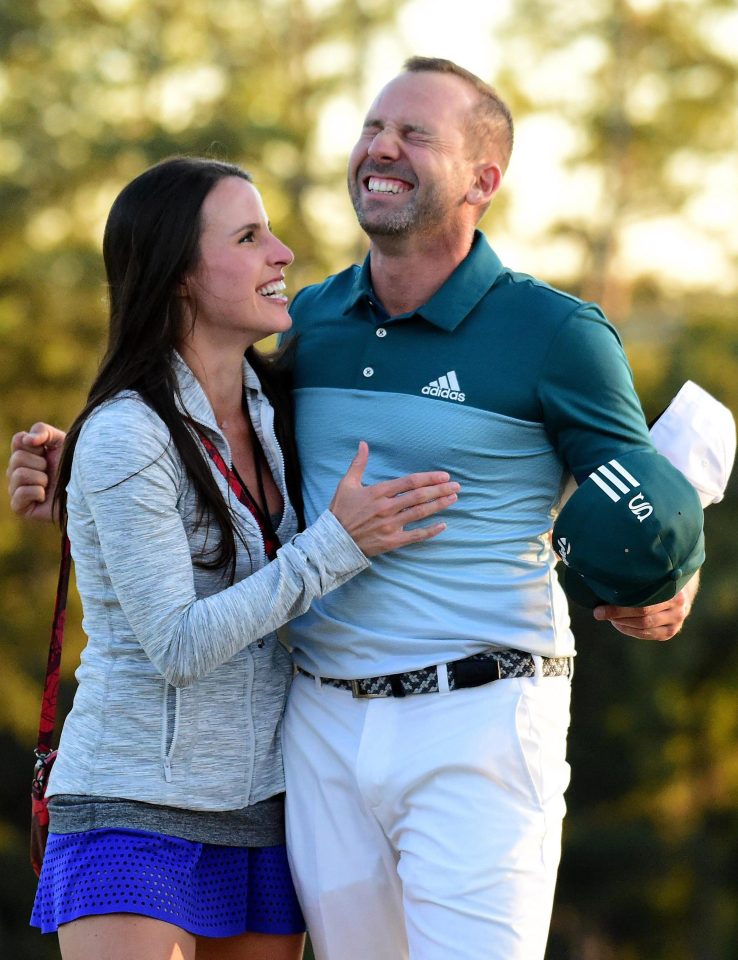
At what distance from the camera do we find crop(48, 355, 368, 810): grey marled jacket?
274 centimetres

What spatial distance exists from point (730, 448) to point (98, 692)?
4.72 feet

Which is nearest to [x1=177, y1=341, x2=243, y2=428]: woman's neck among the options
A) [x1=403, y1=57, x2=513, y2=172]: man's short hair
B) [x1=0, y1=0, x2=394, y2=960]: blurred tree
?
[x1=403, y1=57, x2=513, y2=172]: man's short hair

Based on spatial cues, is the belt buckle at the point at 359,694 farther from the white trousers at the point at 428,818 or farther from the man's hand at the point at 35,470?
the man's hand at the point at 35,470

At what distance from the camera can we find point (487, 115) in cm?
341

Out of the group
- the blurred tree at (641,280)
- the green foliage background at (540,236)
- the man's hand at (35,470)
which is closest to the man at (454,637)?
the man's hand at (35,470)

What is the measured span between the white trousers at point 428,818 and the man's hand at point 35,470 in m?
0.80

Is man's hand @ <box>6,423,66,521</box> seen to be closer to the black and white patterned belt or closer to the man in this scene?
the man

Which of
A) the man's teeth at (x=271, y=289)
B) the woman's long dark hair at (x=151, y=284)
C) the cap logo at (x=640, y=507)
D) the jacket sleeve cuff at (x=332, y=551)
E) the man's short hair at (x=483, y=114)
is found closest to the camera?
the cap logo at (x=640, y=507)

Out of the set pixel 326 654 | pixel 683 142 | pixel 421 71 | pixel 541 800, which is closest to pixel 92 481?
pixel 326 654

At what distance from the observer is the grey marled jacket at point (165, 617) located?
2740 millimetres

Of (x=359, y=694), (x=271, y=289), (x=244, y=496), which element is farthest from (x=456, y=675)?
(x=271, y=289)

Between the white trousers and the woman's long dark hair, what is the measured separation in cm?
47

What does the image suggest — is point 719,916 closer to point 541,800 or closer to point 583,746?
point 583,746

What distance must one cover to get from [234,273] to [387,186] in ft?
1.48
